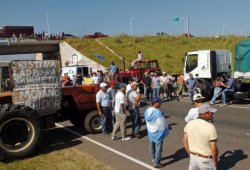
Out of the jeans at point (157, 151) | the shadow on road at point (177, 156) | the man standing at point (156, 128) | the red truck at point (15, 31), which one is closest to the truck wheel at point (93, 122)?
the shadow on road at point (177, 156)

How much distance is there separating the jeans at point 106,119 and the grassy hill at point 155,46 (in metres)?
28.6

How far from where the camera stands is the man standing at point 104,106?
12.3 m

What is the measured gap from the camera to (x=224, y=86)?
19297 millimetres

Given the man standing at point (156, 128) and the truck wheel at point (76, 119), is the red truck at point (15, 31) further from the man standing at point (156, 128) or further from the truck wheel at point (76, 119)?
the man standing at point (156, 128)

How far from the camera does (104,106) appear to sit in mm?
12398

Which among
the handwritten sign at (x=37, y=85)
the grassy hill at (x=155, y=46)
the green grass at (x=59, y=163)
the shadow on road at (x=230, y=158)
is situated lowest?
the green grass at (x=59, y=163)

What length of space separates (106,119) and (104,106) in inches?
18.8

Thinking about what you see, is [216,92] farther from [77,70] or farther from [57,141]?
[77,70]

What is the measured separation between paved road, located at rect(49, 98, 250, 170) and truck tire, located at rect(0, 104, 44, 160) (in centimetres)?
137

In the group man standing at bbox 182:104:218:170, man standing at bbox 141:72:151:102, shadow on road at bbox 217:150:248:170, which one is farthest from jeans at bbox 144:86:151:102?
man standing at bbox 182:104:218:170

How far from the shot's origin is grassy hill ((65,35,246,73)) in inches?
1785

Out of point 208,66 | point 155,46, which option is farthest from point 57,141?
point 155,46

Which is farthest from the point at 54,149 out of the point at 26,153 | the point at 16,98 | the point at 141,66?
the point at 141,66

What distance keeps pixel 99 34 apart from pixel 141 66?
127 ft
